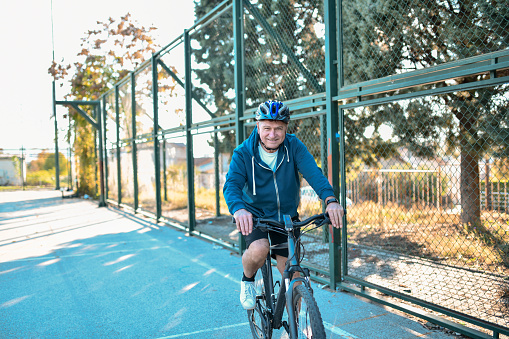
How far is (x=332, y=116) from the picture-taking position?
16.8ft

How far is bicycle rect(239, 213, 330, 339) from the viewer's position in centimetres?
250

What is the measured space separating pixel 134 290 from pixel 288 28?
7101 mm

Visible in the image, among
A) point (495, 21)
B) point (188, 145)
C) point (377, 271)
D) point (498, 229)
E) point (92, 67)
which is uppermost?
point (92, 67)

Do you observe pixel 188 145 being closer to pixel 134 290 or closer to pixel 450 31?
pixel 134 290

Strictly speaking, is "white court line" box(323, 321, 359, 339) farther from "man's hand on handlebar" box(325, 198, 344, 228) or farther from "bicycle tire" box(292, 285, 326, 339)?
"man's hand on handlebar" box(325, 198, 344, 228)

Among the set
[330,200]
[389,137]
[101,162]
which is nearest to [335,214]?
[330,200]

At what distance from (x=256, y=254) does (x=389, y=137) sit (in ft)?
20.9

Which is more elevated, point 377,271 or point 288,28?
point 288,28

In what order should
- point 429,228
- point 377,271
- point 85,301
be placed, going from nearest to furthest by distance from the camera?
point 85,301 < point 377,271 < point 429,228

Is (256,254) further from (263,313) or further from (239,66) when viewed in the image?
(239,66)

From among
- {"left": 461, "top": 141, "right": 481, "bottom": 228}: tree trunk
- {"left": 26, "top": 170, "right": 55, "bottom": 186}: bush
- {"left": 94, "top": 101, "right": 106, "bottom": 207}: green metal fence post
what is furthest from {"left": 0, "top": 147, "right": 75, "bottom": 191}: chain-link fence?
{"left": 461, "top": 141, "right": 481, "bottom": 228}: tree trunk

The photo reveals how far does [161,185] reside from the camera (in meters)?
12.1

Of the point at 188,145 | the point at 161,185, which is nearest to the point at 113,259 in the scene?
the point at 188,145

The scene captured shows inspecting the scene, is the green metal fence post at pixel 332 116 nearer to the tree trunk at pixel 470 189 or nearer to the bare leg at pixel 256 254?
the bare leg at pixel 256 254
